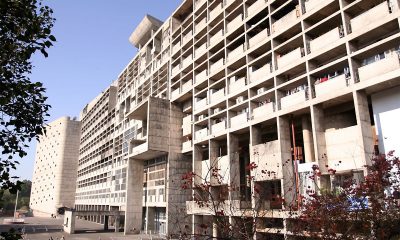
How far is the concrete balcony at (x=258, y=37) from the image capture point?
37.2 metres

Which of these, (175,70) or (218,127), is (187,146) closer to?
(218,127)

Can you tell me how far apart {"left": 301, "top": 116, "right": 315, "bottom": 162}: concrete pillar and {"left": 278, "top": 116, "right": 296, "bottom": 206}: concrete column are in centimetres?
157

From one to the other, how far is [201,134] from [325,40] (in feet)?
72.5

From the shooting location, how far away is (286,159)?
32.6 m

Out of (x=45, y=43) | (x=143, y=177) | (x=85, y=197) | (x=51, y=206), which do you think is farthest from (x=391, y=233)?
(x=51, y=206)

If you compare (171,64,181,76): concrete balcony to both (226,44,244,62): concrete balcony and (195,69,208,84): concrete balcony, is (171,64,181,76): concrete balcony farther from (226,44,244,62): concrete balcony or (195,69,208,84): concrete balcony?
(226,44,244,62): concrete balcony

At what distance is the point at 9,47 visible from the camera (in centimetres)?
934

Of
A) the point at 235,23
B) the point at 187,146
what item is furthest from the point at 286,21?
the point at 187,146

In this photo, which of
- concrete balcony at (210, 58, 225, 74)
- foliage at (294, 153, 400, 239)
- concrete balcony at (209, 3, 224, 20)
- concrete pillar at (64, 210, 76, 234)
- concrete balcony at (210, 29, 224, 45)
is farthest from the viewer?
concrete pillar at (64, 210, 76, 234)

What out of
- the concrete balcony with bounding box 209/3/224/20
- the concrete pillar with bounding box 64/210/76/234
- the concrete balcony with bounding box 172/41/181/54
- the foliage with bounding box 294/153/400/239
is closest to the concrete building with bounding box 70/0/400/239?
the concrete balcony with bounding box 172/41/181/54

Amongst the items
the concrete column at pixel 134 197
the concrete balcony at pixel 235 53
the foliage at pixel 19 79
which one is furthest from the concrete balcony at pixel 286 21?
the concrete column at pixel 134 197

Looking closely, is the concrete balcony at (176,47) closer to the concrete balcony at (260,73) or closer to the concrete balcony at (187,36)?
the concrete balcony at (187,36)

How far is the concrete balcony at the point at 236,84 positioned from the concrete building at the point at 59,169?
103m

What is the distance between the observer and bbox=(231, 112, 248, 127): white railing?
3856cm
